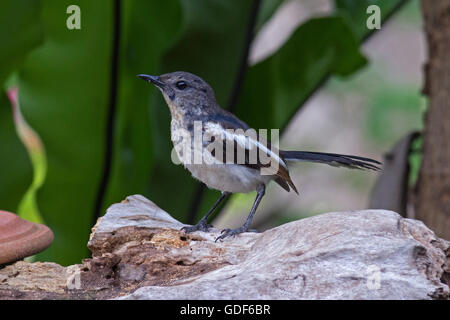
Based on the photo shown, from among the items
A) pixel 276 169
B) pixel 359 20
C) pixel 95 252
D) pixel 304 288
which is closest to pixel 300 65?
pixel 359 20

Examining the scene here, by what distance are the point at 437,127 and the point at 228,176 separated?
1267 millimetres

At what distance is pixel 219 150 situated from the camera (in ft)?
7.16

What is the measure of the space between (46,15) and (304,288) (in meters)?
1.89

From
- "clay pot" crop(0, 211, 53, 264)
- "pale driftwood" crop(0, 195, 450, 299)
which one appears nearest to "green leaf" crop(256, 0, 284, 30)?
"pale driftwood" crop(0, 195, 450, 299)

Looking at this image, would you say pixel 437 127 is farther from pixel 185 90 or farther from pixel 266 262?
pixel 266 262

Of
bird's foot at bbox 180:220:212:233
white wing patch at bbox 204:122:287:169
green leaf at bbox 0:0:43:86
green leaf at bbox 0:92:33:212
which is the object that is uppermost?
green leaf at bbox 0:0:43:86

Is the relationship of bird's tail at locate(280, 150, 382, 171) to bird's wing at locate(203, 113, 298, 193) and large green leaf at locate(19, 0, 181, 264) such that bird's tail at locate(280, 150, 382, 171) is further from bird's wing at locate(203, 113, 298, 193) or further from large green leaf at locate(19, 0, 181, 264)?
large green leaf at locate(19, 0, 181, 264)

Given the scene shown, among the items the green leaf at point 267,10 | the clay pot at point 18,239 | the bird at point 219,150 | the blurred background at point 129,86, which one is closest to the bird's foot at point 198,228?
the bird at point 219,150

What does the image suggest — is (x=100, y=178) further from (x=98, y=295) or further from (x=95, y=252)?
(x=98, y=295)

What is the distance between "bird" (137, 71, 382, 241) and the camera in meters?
2.19

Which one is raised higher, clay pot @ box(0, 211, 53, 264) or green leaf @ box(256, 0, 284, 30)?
green leaf @ box(256, 0, 284, 30)

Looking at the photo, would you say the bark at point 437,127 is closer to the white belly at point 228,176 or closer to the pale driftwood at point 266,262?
the white belly at point 228,176

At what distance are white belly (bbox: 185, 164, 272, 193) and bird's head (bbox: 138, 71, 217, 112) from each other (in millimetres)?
211

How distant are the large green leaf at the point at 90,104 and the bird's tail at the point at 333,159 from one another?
85 cm
